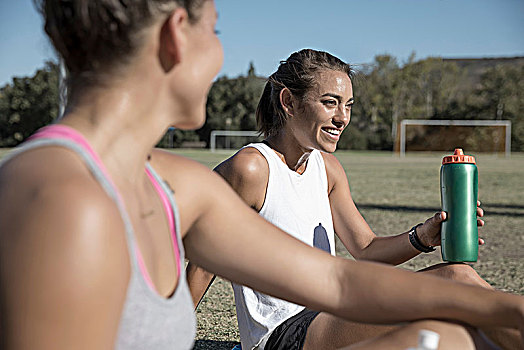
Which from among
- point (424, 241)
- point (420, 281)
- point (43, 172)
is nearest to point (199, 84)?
point (43, 172)

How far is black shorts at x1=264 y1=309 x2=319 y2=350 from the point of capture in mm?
2055

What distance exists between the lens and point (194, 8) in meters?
1.11

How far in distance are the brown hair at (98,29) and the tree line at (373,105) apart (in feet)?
140

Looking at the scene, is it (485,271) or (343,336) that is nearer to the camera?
(343,336)

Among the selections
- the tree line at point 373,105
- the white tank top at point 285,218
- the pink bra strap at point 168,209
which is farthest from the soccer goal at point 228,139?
the pink bra strap at point 168,209

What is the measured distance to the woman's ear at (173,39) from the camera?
3.47 feet

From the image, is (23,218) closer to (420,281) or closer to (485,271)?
(420,281)

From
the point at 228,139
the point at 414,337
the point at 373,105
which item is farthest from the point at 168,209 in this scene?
the point at 373,105

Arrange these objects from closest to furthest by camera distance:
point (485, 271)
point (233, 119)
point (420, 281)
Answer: point (420, 281) < point (485, 271) < point (233, 119)

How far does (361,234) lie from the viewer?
2.75 meters

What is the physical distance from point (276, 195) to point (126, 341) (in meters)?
1.51

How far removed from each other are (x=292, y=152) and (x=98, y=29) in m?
1.76

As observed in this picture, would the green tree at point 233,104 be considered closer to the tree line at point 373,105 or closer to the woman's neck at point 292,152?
the tree line at point 373,105

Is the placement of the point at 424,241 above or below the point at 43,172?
below
